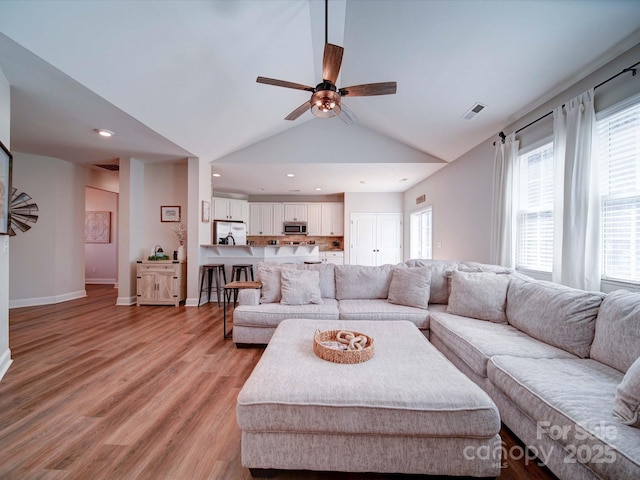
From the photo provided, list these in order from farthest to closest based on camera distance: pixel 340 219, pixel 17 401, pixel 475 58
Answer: pixel 340 219, pixel 475 58, pixel 17 401

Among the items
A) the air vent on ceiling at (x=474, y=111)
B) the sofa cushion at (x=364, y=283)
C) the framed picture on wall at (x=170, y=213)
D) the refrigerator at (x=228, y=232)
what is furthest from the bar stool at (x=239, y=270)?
the air vent on ceiling at (x=474, y=111)

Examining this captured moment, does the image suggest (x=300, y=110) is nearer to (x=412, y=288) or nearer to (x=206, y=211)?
(x=412, y=288)

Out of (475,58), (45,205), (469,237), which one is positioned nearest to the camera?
(475,58)

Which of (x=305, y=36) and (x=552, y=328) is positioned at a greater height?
(x=305, y=36)

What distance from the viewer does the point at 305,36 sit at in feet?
9.39

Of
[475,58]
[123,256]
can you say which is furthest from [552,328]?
[123,256]

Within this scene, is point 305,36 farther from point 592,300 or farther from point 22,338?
point 22,338

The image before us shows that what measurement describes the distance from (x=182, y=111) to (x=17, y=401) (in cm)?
309

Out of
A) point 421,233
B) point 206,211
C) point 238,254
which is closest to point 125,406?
point 238,254

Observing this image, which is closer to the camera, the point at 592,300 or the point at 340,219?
the point at 592,300

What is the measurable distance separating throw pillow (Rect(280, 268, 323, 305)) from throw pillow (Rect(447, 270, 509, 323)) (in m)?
1.39

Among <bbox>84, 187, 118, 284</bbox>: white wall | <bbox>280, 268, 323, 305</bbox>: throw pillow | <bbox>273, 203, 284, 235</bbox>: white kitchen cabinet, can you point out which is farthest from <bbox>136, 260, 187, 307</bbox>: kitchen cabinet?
<bbox>84, 187, 118, 284</bbox>: white wall

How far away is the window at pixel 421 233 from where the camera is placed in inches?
230

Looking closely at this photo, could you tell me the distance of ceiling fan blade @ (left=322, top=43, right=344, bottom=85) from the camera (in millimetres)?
1937
